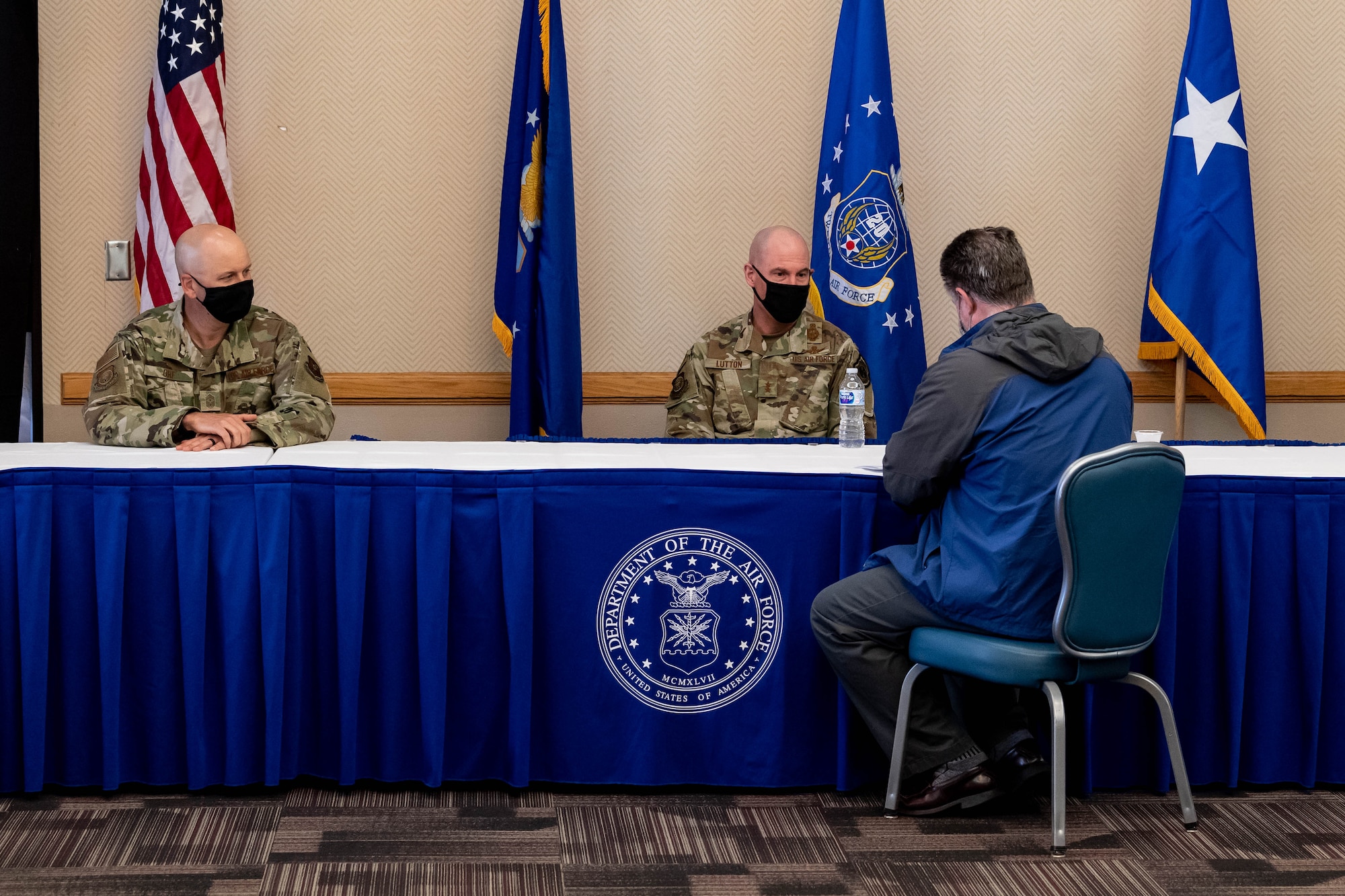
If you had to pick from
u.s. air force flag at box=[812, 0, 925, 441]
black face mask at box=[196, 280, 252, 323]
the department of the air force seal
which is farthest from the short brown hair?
black face mask at box=[196, 280, 252, 323]

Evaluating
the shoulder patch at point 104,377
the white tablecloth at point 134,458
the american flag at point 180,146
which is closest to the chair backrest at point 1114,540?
the white tablecloth at point 134,458

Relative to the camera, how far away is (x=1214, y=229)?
406cm

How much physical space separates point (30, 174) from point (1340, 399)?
4880 millimetres

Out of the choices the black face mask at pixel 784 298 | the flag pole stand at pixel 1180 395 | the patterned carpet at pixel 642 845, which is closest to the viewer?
the patterned carpet at pixel 642 845

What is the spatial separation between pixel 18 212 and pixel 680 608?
2.98 meters

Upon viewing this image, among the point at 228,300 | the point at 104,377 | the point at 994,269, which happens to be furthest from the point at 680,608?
the point at 104,377

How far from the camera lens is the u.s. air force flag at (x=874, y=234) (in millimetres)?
4020

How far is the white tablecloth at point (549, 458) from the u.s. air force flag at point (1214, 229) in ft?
4.63

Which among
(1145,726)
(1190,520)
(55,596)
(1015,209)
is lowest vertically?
(1145,726)

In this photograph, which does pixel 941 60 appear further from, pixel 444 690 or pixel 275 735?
pixel 275 735

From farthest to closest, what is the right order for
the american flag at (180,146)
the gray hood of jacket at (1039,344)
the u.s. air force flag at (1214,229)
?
the u.s. air force flag at (1214,229), the american flag at (180,146), the gray hood of jacket at (1039,344)

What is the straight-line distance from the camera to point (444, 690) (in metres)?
2.44

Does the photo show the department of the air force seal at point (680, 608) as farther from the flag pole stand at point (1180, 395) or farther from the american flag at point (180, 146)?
the flag pole stand at point (1180, 395)

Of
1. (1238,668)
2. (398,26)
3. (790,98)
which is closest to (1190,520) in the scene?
(1238,668)
